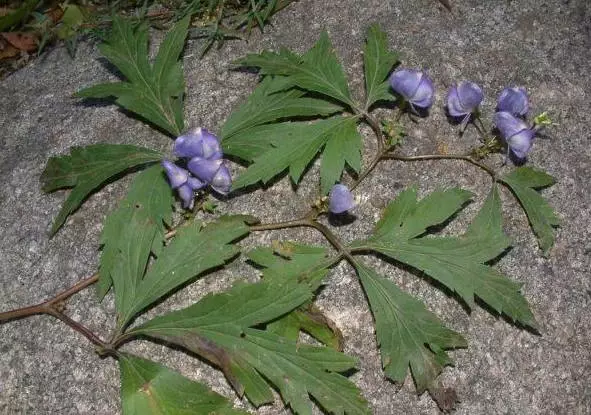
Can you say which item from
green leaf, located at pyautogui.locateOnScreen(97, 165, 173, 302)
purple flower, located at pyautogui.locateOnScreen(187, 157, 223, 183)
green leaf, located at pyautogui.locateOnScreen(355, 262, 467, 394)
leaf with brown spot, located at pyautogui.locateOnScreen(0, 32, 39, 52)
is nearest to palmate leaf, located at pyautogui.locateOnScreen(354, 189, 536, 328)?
green leaf, located at pyautogui.locateOnScreen(355, 262, 467, 394)

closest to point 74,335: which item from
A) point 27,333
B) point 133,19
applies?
point 27,333

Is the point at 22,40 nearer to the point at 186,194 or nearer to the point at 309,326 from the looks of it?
the point at 186,194

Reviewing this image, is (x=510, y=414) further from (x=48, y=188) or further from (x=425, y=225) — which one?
(x=48, y=188)

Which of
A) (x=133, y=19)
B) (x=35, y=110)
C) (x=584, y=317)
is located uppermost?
(x=133, y=19)

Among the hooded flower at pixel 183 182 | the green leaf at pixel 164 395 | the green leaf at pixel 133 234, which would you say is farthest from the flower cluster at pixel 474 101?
the green leaf at pixel 164 395

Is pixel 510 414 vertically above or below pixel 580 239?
below

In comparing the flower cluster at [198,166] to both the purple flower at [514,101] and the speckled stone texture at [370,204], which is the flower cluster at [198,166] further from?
the purple flower at [514,101]

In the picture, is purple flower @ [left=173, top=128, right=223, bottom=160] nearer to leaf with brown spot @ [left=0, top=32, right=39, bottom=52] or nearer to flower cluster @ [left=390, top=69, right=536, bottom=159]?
flower cluster @ [left=390, top=69, right=536, bottom=159]
